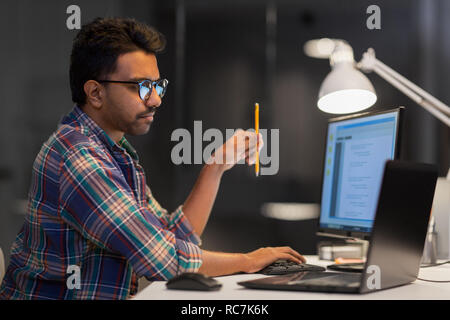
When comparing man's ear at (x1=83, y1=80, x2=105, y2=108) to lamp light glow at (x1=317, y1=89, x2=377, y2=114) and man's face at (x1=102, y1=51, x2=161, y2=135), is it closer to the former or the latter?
man's face at (x1=102, y1=51, x2=161, y2=135)

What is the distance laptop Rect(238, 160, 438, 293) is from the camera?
893 mm

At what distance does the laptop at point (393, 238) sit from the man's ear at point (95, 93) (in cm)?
68

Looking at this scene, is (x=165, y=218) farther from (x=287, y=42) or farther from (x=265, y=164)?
(x=287, y=42)

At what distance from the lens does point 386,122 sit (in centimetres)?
118

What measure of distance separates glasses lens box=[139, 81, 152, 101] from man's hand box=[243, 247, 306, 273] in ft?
1.71

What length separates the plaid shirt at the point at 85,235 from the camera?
41.9 inches

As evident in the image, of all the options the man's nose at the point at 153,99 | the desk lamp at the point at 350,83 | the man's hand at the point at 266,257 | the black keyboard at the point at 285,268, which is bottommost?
the black keyboard at the point at 285,268

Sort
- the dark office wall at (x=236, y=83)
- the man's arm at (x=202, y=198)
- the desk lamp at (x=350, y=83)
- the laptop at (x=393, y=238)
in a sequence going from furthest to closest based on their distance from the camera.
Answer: the dark office wall at (x=236, y=83) < the man's arm at (x=202, y=198) < the desk lamp at (x=350, y=83) < the laptop at (x=393, y=238)

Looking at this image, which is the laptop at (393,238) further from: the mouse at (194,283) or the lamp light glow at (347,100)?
the lamp light glow at (347,100)

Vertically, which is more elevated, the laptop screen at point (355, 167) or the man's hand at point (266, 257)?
the laptop screen at point (355, 167)

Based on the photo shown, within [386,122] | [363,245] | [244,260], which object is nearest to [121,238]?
[244,260]

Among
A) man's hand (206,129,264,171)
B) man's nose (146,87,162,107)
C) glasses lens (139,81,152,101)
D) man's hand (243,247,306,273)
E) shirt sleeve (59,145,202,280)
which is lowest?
man's hand (243,247,306,273)

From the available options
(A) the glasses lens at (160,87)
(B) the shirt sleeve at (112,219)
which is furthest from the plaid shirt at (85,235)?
(A) the glasses lens at (160,87)

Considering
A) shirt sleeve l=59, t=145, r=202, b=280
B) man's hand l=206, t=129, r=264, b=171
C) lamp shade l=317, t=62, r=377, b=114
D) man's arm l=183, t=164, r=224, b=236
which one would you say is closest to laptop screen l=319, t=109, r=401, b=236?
lamp shade l=317, t=62, r=377, b=114
